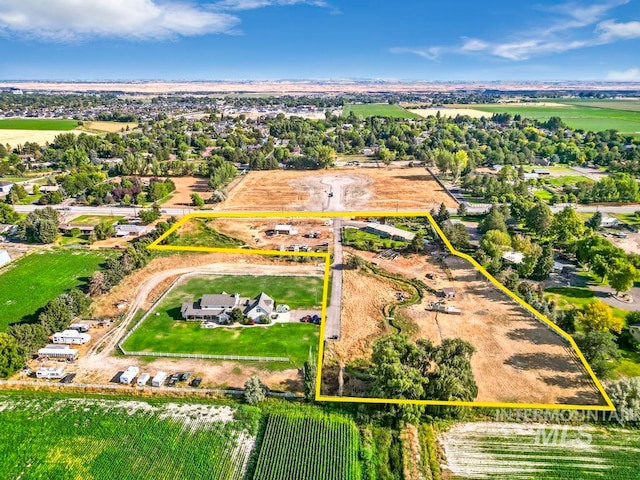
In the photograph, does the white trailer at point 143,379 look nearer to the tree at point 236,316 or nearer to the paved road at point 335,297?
the tree at point 236,316

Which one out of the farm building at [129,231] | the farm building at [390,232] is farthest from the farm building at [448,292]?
the farm building at [129,231]

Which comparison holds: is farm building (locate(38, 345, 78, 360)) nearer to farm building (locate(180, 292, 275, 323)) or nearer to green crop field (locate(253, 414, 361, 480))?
farm building (locate(180, 292, 275, 323))

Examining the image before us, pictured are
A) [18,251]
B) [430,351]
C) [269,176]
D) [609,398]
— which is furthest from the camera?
[269,176]

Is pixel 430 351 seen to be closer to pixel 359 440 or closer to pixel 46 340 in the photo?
pixel 359 440

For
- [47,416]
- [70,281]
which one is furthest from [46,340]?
[70,281]

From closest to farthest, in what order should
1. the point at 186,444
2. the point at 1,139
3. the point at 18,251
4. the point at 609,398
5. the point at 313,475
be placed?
the point at 313,475
the point at 186,444
the point at 609,398
the point at 18,251
the point at 1,139

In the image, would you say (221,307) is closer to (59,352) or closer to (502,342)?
(59,352)

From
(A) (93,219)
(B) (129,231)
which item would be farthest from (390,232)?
(A) (93,219)
